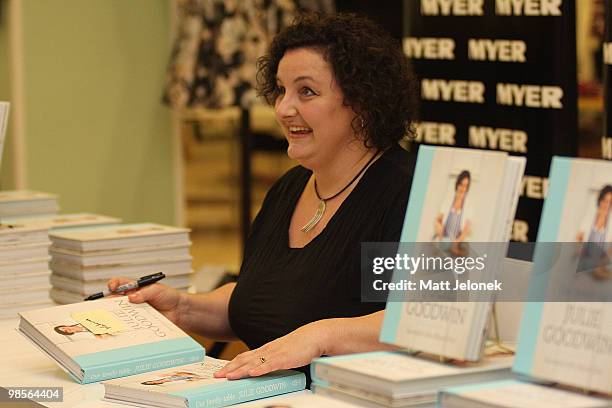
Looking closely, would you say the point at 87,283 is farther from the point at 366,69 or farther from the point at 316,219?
the point at 366,69

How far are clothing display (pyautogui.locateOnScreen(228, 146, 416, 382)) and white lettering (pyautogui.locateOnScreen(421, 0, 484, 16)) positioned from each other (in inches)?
61.0

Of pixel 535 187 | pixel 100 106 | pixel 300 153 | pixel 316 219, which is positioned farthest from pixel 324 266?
pixel 100 106

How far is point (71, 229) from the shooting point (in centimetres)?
332

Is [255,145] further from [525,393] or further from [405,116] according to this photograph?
[525,393]

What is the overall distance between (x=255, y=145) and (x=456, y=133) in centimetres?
412

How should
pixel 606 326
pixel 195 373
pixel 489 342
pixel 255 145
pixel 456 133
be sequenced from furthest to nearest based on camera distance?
pixel 255 145, pixel 456 133, pixel 195 373, pixel 489 342, pixel 606 326

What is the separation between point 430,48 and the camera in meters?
4.31

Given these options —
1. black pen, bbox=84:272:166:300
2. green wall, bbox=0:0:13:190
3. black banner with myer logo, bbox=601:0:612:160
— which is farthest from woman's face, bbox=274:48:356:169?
green wall, bbox=0:0:13:190

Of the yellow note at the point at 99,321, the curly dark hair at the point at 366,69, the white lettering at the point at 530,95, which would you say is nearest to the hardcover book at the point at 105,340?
the yellow note at the point at 99,321

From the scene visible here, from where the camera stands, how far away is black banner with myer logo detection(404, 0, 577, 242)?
3.89 m

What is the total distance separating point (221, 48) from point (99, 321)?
10.8 feet

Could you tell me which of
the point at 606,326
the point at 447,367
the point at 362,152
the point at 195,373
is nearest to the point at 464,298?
the point at 447,367

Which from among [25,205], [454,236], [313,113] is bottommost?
[25,205]

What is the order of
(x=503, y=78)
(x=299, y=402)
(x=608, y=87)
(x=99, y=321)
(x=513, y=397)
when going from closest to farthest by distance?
1. (x=513, y=397)
2. (x=299, y=402)
3. (x=99, y=321)
4. (x=608, y=87)
5. (x=503, y=78)
